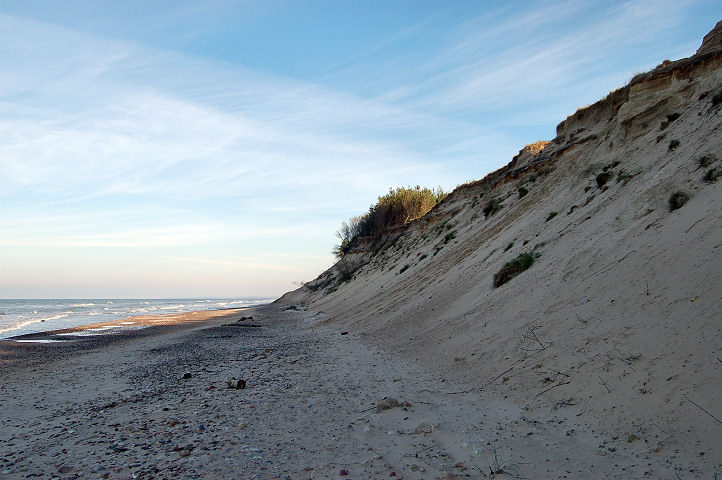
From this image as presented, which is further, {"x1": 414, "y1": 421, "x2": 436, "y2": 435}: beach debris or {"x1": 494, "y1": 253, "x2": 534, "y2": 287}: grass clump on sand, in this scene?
{"x1": 494, "y1": 253, "x2": 534, "y2": 287}: grass clump on sand

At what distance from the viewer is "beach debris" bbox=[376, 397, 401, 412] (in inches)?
221

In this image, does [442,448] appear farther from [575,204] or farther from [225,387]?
[575,204]

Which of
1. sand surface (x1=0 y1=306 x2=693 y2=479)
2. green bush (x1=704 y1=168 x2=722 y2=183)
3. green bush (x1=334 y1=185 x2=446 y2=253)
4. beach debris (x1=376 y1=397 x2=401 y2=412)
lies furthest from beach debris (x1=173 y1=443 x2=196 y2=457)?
green bush (x1=334 y1=185 x2=446 y2=253)

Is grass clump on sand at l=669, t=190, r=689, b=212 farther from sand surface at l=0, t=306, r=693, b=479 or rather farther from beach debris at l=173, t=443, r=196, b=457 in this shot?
beach debris at l=173, t=443, r=196, b=457

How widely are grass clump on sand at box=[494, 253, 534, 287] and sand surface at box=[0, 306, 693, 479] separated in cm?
334

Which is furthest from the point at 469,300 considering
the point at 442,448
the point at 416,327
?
the point at 442,448

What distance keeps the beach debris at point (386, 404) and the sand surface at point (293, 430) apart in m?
0.06

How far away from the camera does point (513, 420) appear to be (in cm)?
486

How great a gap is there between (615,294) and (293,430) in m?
4.82

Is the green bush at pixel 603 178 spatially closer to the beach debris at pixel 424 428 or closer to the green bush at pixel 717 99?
the green bush at pixel 717 99

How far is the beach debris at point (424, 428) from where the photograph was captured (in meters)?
4.77

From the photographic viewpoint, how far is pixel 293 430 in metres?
5.07

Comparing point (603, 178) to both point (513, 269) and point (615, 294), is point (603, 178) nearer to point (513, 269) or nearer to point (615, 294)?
point (513, 269)

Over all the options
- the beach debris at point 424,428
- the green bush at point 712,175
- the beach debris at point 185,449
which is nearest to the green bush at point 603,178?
the green bush at point 712,175
